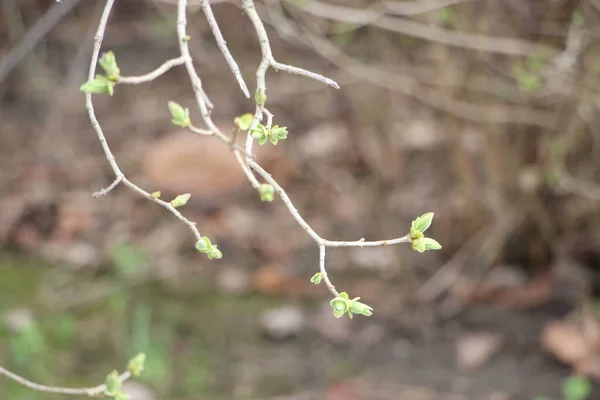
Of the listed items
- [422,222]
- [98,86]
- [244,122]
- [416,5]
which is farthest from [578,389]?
[98,86]

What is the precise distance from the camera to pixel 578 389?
2117 mm

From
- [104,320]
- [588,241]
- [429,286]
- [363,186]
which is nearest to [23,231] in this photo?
[104,320]

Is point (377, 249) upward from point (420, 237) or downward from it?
upward

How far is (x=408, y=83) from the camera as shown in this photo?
95.7 inches

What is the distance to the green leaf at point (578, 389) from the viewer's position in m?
2.11

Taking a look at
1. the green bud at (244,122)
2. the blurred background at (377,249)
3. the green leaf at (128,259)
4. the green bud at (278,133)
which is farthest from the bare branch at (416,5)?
the green leaf at (128,259)

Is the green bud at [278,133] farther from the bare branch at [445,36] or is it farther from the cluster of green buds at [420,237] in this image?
the bare branch at [445,36]

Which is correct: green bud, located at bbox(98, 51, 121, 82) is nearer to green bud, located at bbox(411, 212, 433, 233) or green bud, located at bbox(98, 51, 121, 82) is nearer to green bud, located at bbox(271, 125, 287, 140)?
green bud, located at bbox(271, 125, 287, 140)

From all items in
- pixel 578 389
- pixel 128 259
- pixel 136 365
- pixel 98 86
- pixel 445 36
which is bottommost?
pixel 136 365

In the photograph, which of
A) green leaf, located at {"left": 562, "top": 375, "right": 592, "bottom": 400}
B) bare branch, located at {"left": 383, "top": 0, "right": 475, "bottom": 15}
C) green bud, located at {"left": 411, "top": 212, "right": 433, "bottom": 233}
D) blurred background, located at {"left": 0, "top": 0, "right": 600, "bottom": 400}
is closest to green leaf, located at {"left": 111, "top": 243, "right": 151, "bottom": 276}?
blurred background, located at {"left": 0, "top": 0, "right": 600, "bottom": 400}

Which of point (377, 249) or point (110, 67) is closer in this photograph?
point (110, 67)

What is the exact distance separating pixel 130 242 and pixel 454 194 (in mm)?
1274

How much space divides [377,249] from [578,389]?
921 millimetres

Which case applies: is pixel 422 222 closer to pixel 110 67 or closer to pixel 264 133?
pixel 264 133
